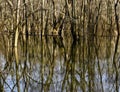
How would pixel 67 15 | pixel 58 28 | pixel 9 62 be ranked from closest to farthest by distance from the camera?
pixel 9 62 < pixel 67 15 < pixel 58 28

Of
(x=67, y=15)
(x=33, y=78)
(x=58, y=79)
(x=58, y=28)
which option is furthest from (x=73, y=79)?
(x=58, y=28)

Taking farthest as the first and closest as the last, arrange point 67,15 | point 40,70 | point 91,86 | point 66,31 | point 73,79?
point 66,31 < point 67,15 < point 40,70 < point 73,79 < point 91,86

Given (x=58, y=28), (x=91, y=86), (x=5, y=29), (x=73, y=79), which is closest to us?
(x=91, y=86)

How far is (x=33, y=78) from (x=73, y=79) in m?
1.14

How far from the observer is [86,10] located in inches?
1470

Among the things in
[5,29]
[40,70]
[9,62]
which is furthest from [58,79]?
[5,29]

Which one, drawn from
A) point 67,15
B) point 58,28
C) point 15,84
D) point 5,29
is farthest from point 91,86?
point 5,29

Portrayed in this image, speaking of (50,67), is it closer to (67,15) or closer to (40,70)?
(40,70)

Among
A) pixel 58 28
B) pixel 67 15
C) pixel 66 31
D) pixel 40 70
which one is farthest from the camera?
pixel 66 31

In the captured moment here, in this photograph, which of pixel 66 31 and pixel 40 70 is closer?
pixel 40 70

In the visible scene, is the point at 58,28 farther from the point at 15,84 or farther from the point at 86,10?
the point at 15,84

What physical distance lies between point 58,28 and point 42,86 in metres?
23.3

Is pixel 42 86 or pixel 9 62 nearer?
pixel 42 86

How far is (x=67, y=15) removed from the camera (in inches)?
1187
